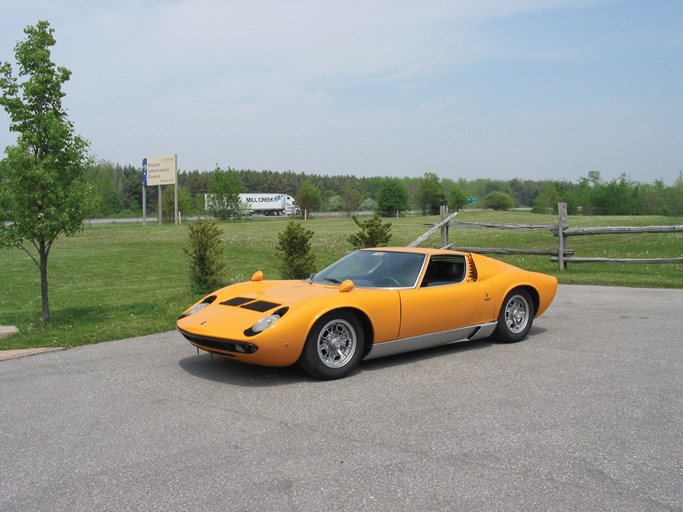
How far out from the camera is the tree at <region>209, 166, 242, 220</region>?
6328 cm

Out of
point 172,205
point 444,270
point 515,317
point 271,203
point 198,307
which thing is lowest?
point 515,317

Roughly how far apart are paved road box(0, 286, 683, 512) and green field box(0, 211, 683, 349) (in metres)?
2.73

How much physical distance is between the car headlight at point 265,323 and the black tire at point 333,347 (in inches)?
14.2

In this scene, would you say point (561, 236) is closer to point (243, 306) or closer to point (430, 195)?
point (243, 306)

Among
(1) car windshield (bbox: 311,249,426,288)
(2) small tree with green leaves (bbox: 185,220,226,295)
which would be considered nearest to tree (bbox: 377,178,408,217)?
(2) small tree with green leaves (bbox: 185,220,226,295)

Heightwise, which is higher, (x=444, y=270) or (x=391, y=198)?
(x=391, y=198)

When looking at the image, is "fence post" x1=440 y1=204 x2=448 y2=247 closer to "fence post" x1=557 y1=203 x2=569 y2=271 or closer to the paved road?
"fence post" x1=557 y1=203 x2=569 y2=271

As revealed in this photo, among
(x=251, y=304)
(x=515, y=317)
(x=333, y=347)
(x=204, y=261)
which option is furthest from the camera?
(x=204, y=261)

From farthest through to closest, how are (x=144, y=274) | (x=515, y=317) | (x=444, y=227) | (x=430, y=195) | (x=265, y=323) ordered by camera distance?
(x=430, y=195), (x=144, y=274), (x=444, y=227), (x=515, y=317), (x=265, y=323)

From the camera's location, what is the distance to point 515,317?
7.91m

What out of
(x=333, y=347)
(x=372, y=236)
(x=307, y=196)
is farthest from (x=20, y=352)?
(x=307, y=196)

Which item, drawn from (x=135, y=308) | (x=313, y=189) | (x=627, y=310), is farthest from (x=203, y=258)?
(x=313, y=189)

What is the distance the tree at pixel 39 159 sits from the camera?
30.8ft

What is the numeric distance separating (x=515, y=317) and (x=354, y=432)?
3.98 m
